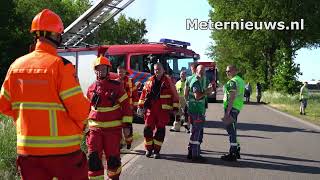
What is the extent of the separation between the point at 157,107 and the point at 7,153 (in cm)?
364

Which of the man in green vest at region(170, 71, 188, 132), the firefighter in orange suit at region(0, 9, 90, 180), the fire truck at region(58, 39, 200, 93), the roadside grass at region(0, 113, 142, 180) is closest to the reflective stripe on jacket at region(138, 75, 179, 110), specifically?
the roadside grass at region(0, 113, 142, 180)

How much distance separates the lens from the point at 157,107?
10500 millimetres

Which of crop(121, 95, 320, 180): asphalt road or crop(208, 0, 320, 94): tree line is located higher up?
crop(208, 0, 320, 94): tree line

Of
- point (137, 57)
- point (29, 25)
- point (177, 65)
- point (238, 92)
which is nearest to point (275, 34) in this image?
point (29, 25)

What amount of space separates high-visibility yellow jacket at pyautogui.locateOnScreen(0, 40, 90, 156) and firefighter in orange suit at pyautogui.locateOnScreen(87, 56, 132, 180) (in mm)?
2785

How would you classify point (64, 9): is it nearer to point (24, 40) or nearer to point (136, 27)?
point (136, 27)

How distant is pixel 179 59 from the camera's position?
1888 centimetres

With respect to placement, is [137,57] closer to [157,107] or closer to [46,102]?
[157,107]

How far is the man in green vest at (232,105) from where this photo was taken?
10094 mm

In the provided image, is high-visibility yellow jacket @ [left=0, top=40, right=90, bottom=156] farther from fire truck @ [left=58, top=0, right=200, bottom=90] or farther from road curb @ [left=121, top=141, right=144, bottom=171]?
fire truck @ [left=58, top=0, right=200, bottom=90]

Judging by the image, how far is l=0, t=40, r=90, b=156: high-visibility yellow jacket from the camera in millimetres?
4121

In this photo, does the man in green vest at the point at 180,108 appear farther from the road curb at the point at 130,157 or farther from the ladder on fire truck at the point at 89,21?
the ladder on fire truck at the point at 89,21

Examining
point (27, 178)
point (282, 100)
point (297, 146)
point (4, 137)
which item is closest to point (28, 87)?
point (27, 178)

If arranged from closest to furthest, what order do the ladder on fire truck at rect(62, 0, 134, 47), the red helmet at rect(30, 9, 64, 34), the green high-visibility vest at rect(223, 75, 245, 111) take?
the red helmet at rect(30, 9, 64, 34) → the green high-visibility vest at rect(223, 75, 245, 111) → the ladder on fire truck at rect(62, 0, 134, 47)
